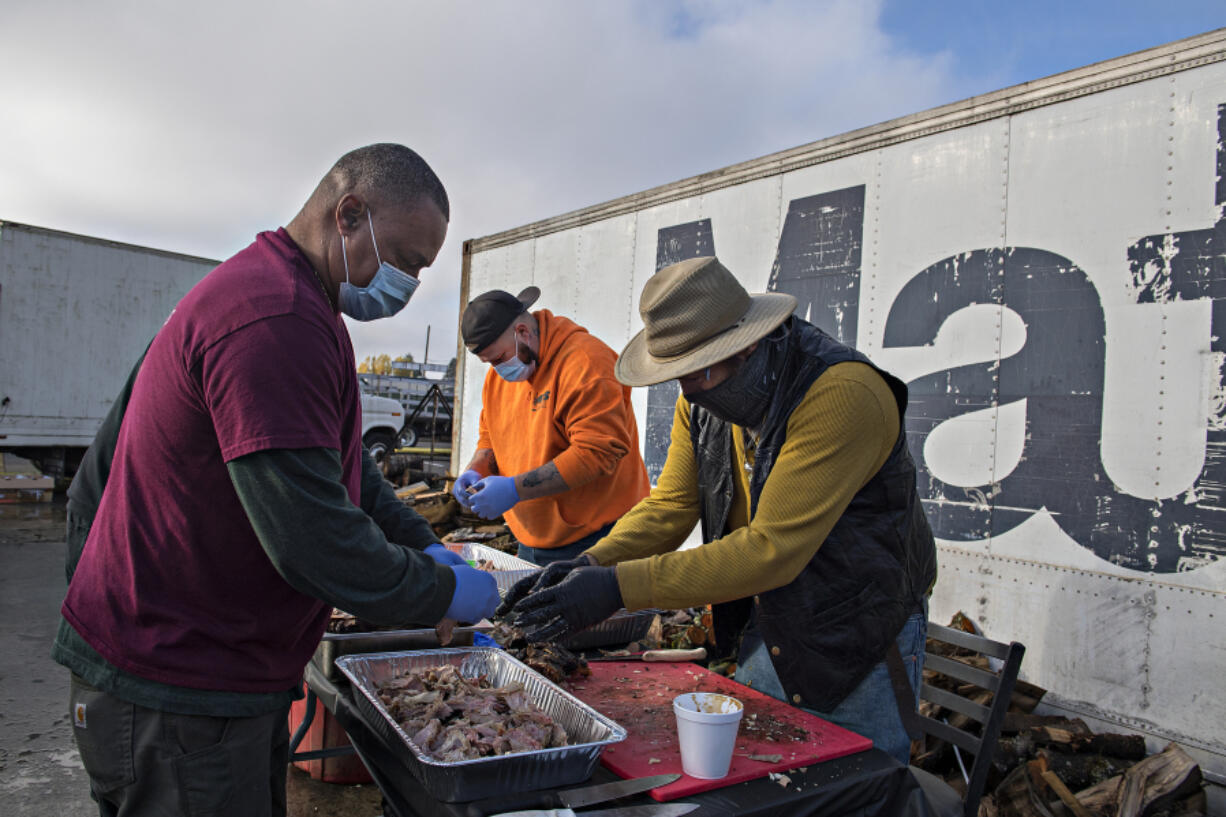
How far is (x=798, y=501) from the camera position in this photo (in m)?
1.95

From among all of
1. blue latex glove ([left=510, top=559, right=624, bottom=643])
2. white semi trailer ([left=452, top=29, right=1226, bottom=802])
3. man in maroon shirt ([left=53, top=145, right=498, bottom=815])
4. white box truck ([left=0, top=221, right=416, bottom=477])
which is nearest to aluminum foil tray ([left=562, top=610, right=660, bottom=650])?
blue latex glove ([left=510, top=559, right=624, bottom=643])

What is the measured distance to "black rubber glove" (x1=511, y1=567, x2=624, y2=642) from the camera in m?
1.96

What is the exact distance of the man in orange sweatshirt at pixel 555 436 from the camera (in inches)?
143

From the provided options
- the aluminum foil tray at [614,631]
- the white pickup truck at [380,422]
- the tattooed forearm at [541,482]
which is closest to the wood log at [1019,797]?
the aluminum foil tray at [614,631]

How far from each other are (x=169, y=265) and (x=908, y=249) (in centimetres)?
1287

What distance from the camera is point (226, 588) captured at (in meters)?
1.55

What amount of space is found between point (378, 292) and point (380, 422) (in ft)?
48.9

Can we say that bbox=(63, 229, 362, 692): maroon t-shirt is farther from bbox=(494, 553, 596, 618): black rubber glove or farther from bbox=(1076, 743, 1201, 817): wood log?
bbox=(1076, 743, 1201, 817): wood log

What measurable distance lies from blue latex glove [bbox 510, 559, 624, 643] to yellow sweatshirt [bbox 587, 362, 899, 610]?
50 mm

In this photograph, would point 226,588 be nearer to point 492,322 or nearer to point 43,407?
point 492,322

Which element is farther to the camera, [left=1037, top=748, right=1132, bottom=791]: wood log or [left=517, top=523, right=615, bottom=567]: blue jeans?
[left=517, top=523, right=615, bottom=567]: blue jeans

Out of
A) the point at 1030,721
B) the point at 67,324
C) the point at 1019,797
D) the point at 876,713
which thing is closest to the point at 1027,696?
the point at 1030,721

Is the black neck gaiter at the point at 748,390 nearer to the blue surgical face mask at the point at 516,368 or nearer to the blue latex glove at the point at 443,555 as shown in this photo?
the blue latex glove at the point at 443,555

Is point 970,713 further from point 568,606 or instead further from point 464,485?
point 464,485
